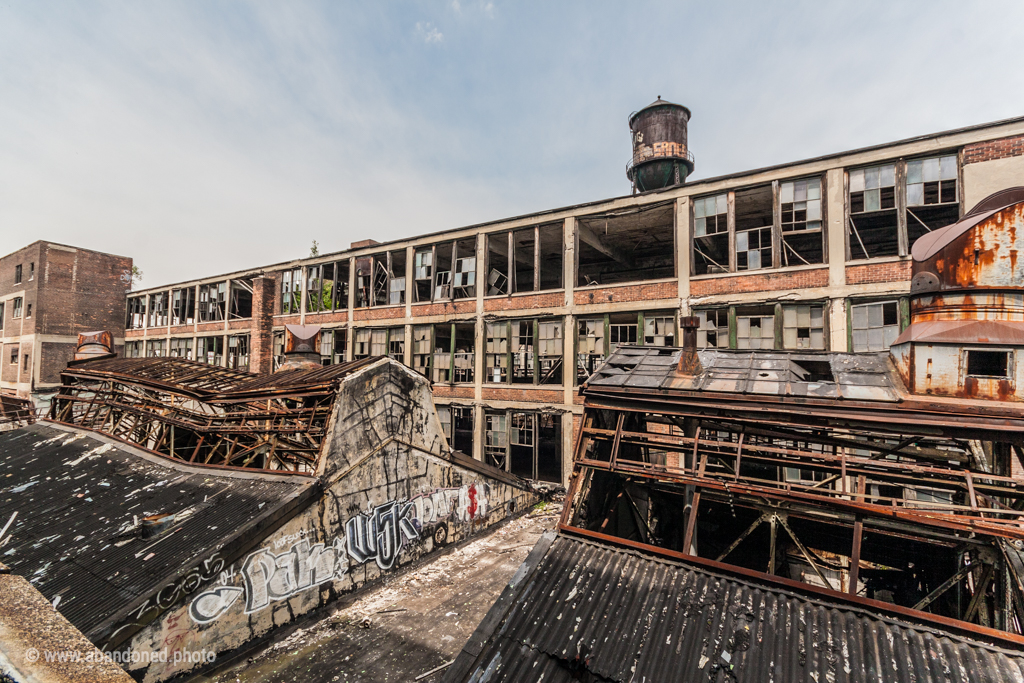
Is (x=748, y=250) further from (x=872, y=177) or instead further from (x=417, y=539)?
(x=417, y=539)

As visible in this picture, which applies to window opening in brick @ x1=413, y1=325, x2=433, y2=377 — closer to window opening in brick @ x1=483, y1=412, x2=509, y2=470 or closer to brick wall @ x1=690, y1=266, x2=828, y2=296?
window opening in brick @ x1=483, y1=412, x2=509, y2=470

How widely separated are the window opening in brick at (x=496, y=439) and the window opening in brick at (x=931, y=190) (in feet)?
48.1

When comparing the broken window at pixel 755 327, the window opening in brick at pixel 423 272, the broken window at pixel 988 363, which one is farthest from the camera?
the window opening in brick at pixel 423 272

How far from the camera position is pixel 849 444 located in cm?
574

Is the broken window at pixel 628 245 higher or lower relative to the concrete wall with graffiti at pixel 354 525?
higher

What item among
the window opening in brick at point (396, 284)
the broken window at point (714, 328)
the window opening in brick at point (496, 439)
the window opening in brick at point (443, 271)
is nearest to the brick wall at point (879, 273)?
the broken window at point (714, 328)

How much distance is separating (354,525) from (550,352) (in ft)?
33.7

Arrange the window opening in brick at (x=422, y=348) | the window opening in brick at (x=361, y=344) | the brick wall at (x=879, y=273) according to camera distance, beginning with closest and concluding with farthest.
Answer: the brick wall at (x=879, y=273) → the window opening in brick at (x=422, y=348) → the window opening in brick at (x=361, y=344)

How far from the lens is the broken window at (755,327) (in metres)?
13.4

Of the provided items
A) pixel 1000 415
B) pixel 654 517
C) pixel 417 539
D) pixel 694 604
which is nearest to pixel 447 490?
pixel 417 539

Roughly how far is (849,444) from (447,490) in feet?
28.4

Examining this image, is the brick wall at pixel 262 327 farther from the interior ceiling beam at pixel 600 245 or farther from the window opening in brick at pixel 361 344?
the interior ceiling beam at pixel 600 245

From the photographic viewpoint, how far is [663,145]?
1966 centimetres

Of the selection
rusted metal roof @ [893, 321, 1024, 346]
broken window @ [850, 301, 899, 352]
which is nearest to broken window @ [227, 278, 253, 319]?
broken window @ [850, 301, 899, 352]
